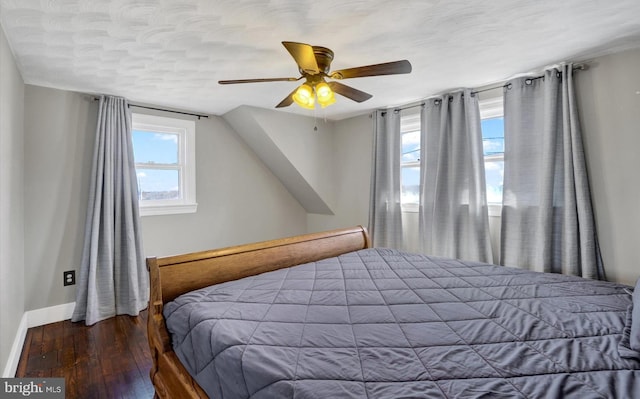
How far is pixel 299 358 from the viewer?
104 cm

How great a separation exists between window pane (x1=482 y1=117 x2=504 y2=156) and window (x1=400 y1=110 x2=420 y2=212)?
0.73 metres

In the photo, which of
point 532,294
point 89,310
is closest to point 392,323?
point 532,294

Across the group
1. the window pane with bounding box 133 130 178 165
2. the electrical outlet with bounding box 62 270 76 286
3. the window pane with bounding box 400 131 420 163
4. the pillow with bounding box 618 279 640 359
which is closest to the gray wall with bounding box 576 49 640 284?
the pillow with bounding box 618 279 640 359

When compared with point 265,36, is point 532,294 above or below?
below

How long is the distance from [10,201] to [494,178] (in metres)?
3.97

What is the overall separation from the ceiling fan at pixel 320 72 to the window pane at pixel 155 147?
1.93 meters

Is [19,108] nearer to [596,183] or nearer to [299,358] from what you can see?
[299,358]

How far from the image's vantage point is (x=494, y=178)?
3008mm

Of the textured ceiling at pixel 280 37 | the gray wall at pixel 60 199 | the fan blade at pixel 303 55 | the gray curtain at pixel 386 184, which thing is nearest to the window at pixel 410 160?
the gray curtain at pixel 386 184

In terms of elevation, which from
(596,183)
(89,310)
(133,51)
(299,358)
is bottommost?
(89,310)

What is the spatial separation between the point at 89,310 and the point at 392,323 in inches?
109

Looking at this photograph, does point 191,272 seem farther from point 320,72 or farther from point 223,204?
point 223,204

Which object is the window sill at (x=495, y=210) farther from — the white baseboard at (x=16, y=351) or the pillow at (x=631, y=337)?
the white baseboard at (x=16, y=351)

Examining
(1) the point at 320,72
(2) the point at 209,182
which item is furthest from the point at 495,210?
(2) the point at 209,182
